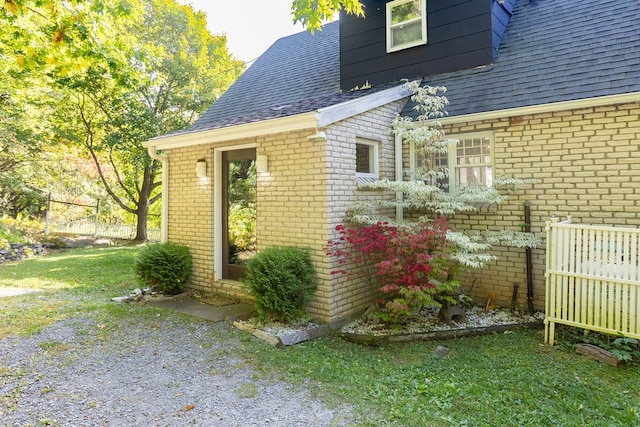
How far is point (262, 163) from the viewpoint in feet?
19.6

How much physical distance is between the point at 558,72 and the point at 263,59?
325 inches

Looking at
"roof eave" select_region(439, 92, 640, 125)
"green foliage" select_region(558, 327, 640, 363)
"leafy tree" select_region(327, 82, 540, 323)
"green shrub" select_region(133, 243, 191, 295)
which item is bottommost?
"green foliage" select_region(558, 327, 640, 363)

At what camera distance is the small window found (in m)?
6.42

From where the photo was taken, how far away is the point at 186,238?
7340 mm

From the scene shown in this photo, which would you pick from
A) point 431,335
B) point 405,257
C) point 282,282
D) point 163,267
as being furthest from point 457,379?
point 163,267

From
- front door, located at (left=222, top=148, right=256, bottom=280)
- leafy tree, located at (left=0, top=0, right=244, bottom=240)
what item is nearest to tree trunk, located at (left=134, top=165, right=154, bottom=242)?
leafy tree, located at (left=0, top=0, right=244, bottom=240)

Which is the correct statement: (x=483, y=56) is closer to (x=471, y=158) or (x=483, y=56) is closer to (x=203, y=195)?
(x=471, y=158)

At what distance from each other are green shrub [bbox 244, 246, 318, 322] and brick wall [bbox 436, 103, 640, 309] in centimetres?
290

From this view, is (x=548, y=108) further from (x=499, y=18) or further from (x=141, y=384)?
(x=141, y=384)

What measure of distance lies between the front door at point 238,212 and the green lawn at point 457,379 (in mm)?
1712

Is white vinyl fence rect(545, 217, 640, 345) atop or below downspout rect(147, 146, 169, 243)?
below

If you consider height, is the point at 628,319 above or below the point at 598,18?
below

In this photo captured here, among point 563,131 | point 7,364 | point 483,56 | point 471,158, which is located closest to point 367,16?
point 483,56

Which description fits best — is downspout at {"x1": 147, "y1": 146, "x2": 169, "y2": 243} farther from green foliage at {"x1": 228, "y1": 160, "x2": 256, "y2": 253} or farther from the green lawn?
the green lawn
